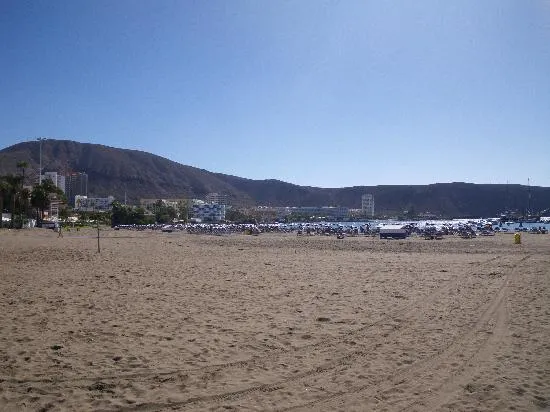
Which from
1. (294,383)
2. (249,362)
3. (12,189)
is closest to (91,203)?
(12,189)

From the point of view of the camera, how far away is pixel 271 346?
6.06 meters

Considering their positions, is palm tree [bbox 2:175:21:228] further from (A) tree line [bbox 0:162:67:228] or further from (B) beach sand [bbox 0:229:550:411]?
(B) beach sand [bbox 0:229:550:411]

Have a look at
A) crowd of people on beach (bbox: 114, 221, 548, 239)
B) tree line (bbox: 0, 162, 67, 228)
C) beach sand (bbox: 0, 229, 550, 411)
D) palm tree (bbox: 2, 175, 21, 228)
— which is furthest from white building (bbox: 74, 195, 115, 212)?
beach sand (bbox: 0, 229, 550, 411)

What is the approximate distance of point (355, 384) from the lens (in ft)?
15.6

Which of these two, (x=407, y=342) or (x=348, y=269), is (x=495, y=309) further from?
(x=348, y=269)

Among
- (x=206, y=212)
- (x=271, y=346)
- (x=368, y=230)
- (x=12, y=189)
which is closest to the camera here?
(x=271, y=346)

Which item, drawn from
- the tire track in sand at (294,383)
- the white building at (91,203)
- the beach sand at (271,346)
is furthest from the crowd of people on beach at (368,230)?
the white building at (91,203)

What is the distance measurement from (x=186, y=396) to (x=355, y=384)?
182 cm

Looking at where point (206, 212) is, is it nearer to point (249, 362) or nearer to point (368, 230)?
point (368, 230)

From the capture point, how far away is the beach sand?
4391 millimetres

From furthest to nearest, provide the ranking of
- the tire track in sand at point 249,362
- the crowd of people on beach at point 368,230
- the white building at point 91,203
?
the white building at point 91,203 < the crowd of people on beach at point 368,230 < the tire track in sand at point 249,362

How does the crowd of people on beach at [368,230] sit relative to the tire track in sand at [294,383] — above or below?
below

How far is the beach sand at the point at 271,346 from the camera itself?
4391 millimetres

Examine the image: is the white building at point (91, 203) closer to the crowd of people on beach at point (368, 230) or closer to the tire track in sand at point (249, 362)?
the crowd of people on beach at point (368, 230)
